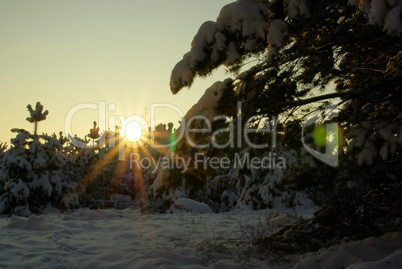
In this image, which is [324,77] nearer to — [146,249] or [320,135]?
[320,135]

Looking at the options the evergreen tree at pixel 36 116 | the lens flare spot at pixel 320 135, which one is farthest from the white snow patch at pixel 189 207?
the lens flare spot at pixel 320 135

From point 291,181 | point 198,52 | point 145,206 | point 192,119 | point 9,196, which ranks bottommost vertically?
point 145,206

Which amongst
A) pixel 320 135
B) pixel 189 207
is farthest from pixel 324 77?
pixel 189 207

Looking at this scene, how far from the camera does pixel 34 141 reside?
13.5 m

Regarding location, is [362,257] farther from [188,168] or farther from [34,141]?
[34,141]

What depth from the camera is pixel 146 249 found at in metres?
4.39

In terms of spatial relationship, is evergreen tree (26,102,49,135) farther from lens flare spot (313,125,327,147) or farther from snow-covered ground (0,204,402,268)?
lens flare spot (313,125,327,147)

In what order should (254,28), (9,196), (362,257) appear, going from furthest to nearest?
(9,196), (254,28), (362,257)

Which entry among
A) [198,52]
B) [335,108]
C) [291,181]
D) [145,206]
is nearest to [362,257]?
[291,181]

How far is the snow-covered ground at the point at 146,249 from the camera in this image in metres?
3.33

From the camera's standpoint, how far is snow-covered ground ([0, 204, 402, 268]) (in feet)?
10.9

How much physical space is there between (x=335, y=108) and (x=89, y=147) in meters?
19.1

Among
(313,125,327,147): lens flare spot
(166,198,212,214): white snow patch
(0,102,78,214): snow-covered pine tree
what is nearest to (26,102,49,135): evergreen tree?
(0,102,78,214): snow-covered pine tree

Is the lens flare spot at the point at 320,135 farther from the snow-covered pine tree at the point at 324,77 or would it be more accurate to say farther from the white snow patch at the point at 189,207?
the white snow patch at the point at 189,207
